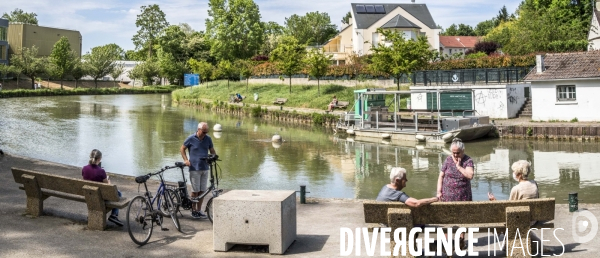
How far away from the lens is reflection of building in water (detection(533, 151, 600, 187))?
1850 centimetres

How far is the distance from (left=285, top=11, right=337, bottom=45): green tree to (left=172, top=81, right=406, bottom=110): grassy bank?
138ft

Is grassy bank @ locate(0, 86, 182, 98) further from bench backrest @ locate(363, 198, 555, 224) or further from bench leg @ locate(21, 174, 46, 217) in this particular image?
bench backrest @ locate(363, 198, 555, 224)

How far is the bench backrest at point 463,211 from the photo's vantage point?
746cm

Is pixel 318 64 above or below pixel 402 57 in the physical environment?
above

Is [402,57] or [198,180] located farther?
[402,57]

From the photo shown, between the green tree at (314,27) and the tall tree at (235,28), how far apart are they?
3071 cm

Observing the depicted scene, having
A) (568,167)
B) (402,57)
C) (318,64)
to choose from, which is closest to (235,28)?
(318,64)

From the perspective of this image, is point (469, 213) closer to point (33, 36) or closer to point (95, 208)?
point (95, 208)

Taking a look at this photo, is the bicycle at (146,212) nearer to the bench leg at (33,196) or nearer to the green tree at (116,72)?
the bench leg at (33,196)

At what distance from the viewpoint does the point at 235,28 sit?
83.0 m

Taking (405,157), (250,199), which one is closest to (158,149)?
(405,157)

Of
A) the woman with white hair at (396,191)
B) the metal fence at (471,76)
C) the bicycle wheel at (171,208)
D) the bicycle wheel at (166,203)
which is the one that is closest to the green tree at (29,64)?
the metal fence at (471,76)

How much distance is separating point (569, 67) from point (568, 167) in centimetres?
1312

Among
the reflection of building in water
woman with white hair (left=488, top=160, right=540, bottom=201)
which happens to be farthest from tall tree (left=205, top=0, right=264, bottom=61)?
woman with white hair (left=488, top=160, right=540, bottom=201)
